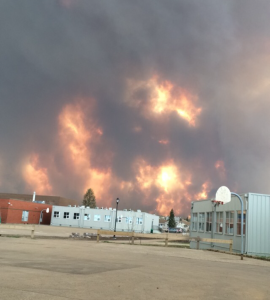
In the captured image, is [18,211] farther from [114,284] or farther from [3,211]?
[114,284]

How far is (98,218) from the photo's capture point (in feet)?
278

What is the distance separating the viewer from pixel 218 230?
32.9m

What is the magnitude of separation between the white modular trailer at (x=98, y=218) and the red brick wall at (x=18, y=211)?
420 centimetres

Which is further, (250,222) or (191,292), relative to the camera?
(250,222)

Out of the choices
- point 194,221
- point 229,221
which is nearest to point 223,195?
point 229,221

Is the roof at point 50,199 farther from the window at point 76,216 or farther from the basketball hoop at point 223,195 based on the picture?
the basketball hoop at point 223,195

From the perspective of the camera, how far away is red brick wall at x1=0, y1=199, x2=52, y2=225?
7444 cm

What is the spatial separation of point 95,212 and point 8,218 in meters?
21.4

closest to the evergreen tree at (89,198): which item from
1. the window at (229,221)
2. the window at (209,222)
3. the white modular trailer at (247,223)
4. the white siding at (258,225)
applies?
the window at (209,222)

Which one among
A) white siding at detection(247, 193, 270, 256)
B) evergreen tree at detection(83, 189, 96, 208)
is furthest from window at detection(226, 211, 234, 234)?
evergreen tree at detection(83, 189, 96, 208)

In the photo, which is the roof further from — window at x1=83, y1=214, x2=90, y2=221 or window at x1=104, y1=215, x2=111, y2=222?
window at x1=104, y1=215, x2=111, y2=222

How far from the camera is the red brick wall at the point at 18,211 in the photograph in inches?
2931

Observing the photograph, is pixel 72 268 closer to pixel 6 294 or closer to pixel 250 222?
pixel 6 294

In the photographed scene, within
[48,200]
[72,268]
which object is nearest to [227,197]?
[72,268]
